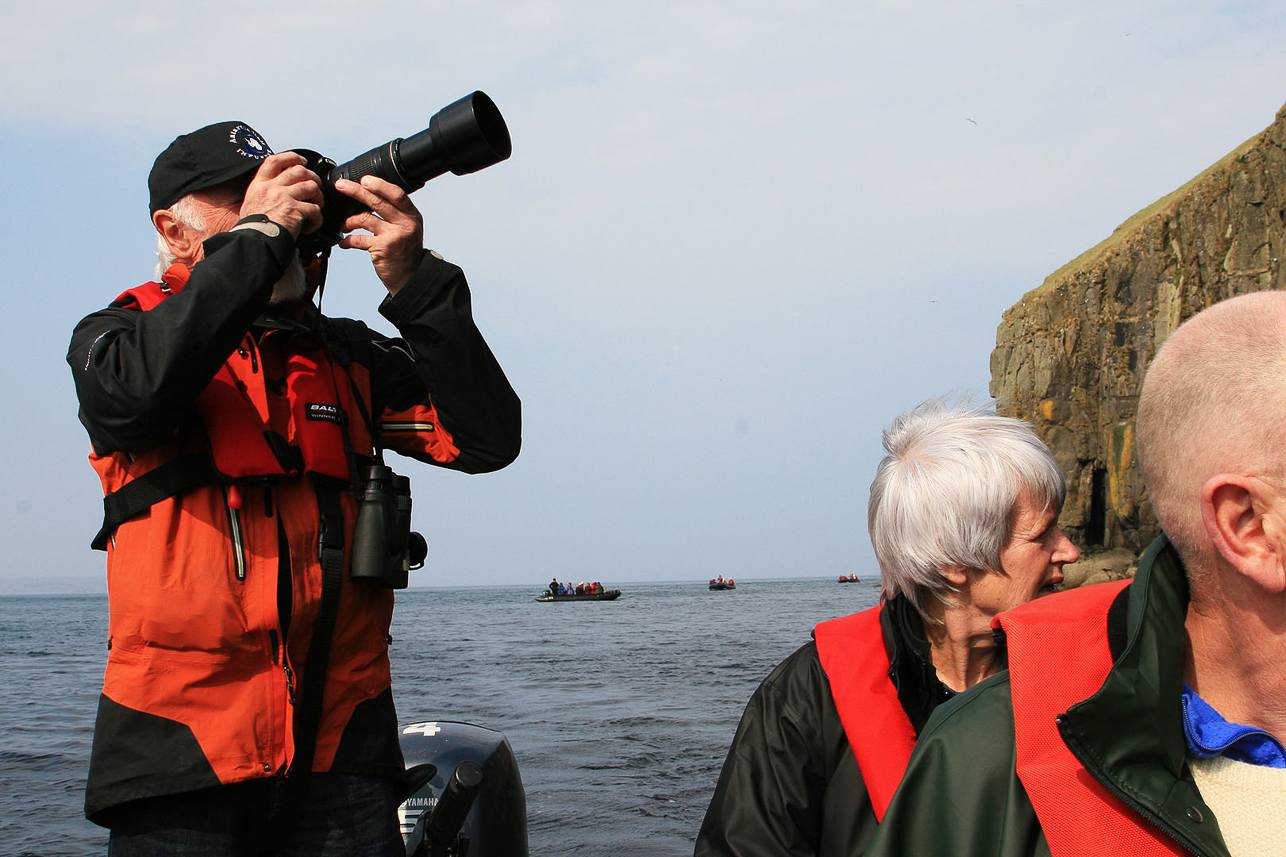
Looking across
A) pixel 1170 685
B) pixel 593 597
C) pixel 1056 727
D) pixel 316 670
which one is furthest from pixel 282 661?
pixel 593 597

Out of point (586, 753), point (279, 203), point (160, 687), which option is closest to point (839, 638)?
point (160, 687)

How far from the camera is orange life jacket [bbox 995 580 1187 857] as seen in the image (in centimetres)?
107

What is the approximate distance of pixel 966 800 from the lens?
117cm

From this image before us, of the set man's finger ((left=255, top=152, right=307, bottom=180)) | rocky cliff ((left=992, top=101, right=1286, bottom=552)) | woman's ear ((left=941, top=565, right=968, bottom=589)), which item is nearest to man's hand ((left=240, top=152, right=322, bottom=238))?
man's finger ((left=255, top=152, right=307, bottom=180))

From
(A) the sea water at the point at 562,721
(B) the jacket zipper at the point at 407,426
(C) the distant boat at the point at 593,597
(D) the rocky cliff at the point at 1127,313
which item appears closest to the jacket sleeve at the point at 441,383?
(B) the jacket zipper at the point at 407,426

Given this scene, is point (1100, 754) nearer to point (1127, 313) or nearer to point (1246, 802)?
point (1246, 802)

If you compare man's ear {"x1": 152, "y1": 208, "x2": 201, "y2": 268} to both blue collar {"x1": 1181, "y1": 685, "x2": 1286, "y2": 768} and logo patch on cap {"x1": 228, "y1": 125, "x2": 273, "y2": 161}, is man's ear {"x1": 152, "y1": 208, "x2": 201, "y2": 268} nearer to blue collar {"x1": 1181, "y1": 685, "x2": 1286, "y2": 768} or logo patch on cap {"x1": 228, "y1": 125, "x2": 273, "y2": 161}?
logo patch on cap {"x1": 228, "y1": 125, "x2": 273, "y2": 161}

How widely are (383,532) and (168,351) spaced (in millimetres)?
562

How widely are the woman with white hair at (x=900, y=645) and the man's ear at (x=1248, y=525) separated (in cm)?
95

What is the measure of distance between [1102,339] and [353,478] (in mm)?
35473

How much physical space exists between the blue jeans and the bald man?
1169 mm

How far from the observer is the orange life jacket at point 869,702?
1939 mm

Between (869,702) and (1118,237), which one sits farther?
(1118,237)

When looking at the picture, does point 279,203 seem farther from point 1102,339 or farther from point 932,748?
point 1102,339
